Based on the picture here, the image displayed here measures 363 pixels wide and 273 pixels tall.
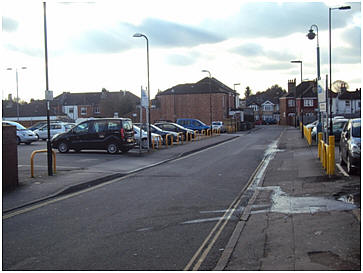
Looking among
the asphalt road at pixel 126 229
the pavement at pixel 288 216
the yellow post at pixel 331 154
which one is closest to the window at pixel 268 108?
the pavement at pixel 288 216

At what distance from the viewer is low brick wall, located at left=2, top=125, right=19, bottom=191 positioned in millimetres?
11828

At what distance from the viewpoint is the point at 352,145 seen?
13.2 m

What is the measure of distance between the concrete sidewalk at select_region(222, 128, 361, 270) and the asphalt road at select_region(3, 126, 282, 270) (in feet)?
1.32

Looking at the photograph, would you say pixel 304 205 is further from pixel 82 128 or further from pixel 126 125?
pixel 82 128

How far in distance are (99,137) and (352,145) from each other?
13.7m

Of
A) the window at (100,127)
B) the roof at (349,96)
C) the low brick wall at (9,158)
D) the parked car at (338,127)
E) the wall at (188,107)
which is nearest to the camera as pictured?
the low brick wall at (9,158)

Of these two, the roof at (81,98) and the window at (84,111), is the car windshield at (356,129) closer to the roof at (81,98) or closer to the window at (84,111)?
the roof at (81,98)

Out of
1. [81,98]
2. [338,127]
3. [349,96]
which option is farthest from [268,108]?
[338,127]

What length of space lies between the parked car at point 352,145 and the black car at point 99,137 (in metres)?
11.5

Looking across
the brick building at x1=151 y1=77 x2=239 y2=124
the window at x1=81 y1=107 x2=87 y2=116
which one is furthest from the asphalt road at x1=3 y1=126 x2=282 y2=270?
the window at x1=81 y1=107 x2=87 y2=116

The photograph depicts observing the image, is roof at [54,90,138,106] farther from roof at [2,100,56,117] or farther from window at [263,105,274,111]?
window at [263,105,274,111]

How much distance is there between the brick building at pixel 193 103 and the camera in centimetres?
7756

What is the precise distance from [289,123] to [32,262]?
93867 millimetres

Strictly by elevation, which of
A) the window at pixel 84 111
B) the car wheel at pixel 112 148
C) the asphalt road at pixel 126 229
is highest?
the window at pixel 84 111
